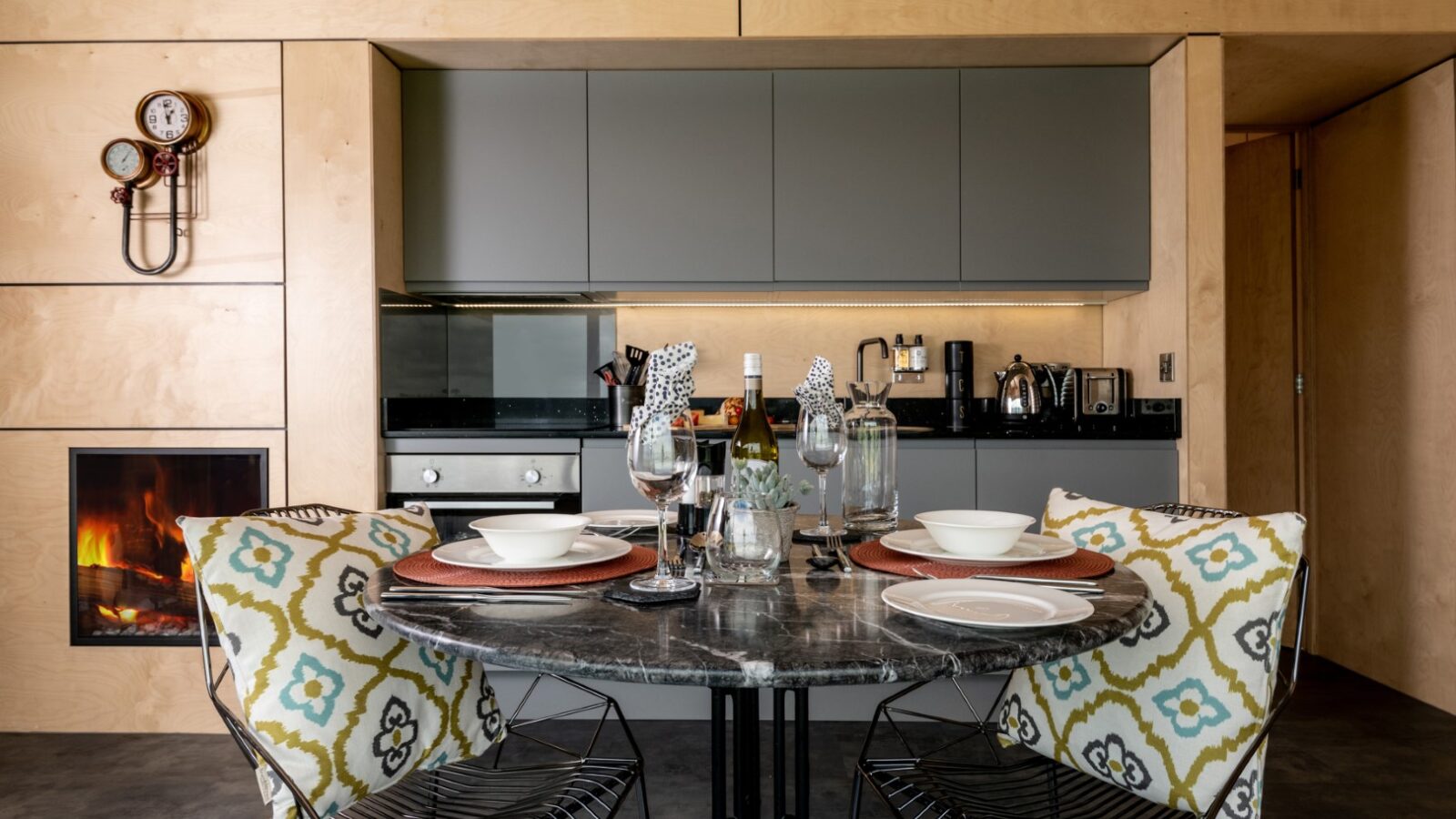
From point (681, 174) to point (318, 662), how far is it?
2.16 metres

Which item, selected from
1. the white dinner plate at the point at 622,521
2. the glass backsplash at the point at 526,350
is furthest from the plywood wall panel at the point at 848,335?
the white dinner plate at the point at 622,521

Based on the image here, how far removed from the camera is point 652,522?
1629mm

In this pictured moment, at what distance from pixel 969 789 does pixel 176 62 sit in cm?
310

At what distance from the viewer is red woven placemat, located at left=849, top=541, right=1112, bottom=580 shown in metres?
1.13

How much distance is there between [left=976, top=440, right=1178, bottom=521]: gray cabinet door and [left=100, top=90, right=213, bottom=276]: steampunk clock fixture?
8.88 ft

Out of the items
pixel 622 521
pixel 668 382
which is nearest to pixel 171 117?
pixel 622 521

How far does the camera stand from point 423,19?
273 cm

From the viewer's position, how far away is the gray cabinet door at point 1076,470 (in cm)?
277

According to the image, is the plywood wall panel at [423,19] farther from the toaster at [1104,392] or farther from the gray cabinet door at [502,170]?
the toaster at [1104,392]

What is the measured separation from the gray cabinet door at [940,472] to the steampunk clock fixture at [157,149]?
2.47 m

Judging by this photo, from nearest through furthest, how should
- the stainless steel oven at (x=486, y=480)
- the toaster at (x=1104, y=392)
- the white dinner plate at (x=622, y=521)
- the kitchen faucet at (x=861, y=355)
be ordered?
1. the white dinner plate at (x=622, y=521)
2. the stainless steel oven at (x=486, y=480)
3. the toaster at (x=1104, y=392)
4. the kitchen faucet at (x=861, y=355)

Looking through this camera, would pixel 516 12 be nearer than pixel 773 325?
Yes

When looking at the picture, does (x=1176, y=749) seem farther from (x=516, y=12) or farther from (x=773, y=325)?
(x=516, y=12)

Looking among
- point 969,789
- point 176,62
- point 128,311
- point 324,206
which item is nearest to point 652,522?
point 969,789
